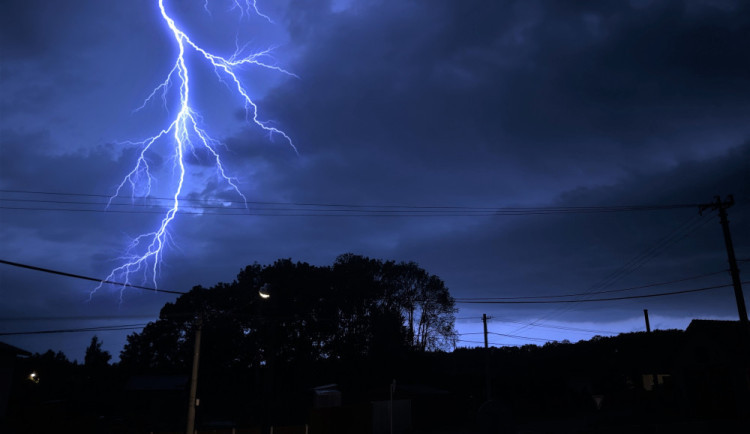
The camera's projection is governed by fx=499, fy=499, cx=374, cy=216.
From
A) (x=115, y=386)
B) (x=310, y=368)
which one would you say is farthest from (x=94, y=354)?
(x=310, y=368)

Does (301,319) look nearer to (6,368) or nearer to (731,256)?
(6,368)

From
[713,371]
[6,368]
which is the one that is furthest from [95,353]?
[713,371]

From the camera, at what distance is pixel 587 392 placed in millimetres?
42812

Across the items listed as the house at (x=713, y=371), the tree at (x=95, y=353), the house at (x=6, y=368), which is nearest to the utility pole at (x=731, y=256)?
the house at (x=713, y=371)

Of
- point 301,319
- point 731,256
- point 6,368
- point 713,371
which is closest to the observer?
point 731,256

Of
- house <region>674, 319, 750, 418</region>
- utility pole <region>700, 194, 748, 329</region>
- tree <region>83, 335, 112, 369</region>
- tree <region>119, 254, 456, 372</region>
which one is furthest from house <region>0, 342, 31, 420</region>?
tree <region>83, 335, 112, 369</region>

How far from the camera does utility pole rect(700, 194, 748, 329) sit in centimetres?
1776

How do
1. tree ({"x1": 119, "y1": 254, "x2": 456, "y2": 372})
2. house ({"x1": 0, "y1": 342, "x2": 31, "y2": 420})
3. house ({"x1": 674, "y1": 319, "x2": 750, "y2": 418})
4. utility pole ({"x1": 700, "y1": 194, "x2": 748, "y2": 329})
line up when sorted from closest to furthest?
utility pole ({"x1": 700, "y1": 194, "x2": 748, "y2": 329}) < house ({"x1": 0, "y1": 342, "x2": 31, "y2": 420}) < house ({"x1": 674, "y1": 319, "x2": 750, "y2": 418}) < tree ({"x1": 119, "y1": 254, "x2": 456, "y2": 372})

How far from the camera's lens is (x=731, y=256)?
18891 mm

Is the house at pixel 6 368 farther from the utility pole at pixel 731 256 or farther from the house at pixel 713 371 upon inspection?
the house at pixel 713 371

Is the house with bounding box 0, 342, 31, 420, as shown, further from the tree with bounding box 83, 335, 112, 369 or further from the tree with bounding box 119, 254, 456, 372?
the tree with bounding box 83, 335, 112, 369

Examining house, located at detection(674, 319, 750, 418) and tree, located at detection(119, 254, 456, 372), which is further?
tree, located at detection(119, 254, 456, 372)

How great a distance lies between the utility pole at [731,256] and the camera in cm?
1776

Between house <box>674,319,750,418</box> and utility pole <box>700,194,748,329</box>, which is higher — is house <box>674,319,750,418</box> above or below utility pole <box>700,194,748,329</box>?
below
